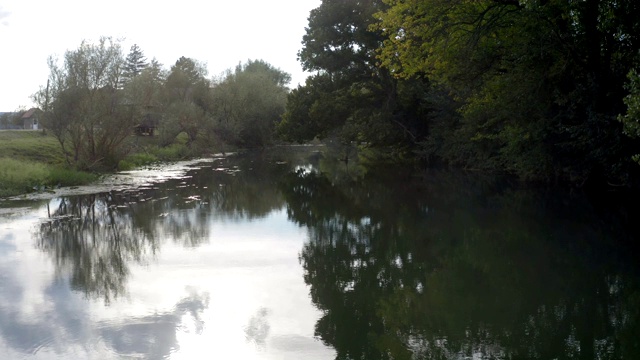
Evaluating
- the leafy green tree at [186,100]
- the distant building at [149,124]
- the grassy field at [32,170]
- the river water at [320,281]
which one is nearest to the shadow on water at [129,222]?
the river water at [320,281]

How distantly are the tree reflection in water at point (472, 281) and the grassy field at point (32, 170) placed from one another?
11.0m

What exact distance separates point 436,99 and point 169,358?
30392 millimetres

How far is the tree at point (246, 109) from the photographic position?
65.2 metres

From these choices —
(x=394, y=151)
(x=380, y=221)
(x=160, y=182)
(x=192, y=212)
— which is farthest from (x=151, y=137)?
(x=380, y=221)

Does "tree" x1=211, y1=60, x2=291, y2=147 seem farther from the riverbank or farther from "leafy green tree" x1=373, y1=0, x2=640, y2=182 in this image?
"leafy green tree" x1=373, y1=0, x2=640, y2=182

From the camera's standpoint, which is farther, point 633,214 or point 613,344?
point 633,214

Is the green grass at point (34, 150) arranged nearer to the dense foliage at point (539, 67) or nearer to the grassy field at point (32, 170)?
the grassy field at point (32, 170)

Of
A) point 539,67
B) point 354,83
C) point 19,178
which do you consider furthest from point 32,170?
point 354,83

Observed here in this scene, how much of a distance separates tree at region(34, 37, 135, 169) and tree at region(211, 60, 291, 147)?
29500 millimetres

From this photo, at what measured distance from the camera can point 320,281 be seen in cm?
1014

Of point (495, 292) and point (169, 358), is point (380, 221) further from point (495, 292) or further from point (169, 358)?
point (169, 358)

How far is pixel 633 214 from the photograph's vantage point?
16.9m

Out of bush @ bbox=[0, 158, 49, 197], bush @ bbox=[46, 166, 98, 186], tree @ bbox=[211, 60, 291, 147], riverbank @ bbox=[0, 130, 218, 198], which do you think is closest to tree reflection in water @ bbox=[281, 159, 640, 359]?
bush @ bbox=[0, 158, 49, 197]

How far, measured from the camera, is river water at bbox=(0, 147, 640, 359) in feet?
23.5
